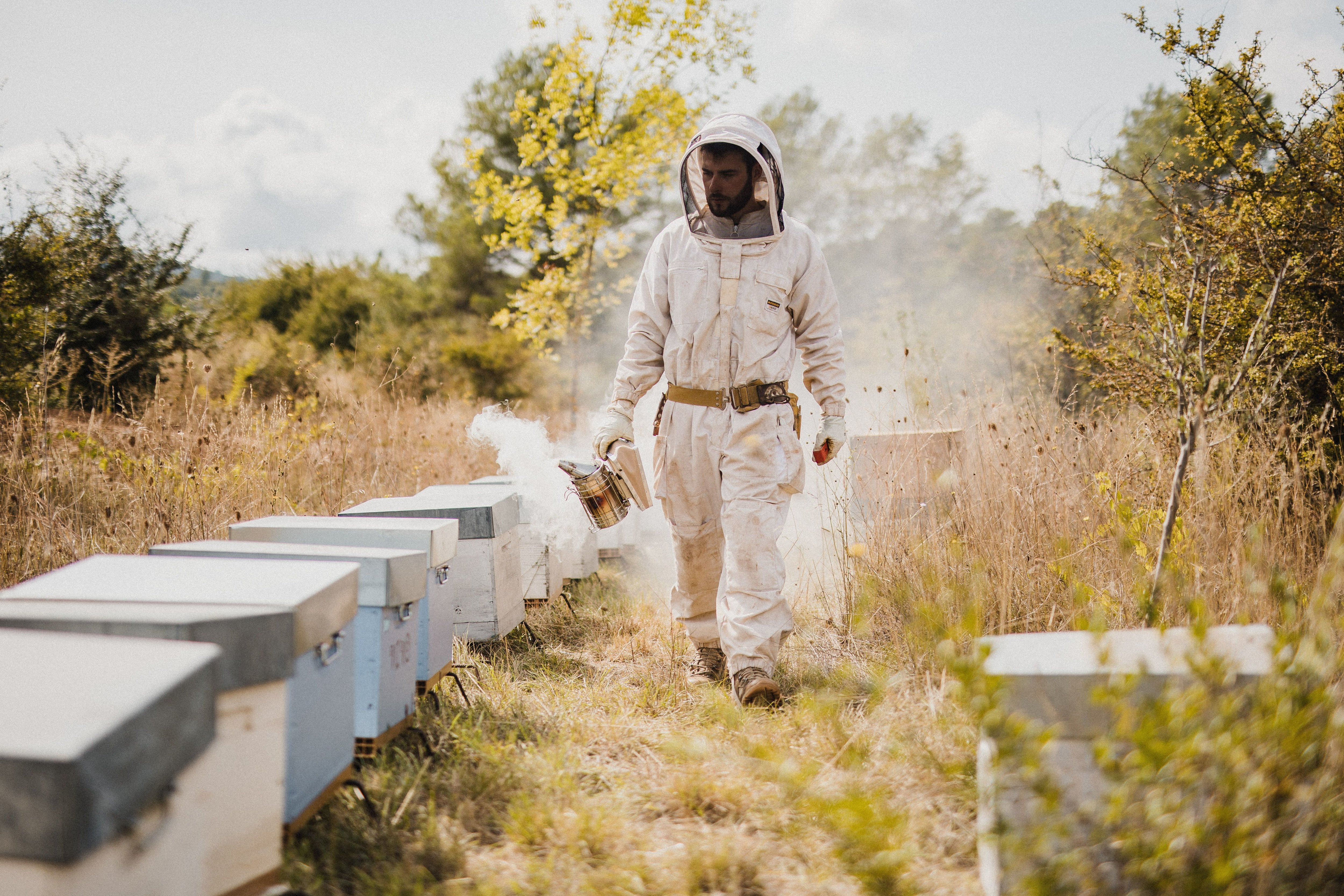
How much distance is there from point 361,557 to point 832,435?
1.88 metres

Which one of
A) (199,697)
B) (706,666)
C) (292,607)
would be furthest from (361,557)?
(706,666)

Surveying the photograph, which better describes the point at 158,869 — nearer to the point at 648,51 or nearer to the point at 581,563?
the point at 581,563

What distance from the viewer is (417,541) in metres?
2.40

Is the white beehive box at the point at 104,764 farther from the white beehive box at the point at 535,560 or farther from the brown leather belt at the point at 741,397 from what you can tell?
the white beehive box at the point at 535,560

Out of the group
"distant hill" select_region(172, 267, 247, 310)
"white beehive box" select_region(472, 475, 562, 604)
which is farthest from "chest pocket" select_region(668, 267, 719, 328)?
"distant hill" select_region(172, 267, 247, 310)

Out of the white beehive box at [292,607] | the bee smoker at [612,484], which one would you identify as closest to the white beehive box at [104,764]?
the white beehive box at [292,607]

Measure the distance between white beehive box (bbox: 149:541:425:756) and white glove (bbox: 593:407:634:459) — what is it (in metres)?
1.18

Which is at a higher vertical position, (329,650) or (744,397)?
(744,397)

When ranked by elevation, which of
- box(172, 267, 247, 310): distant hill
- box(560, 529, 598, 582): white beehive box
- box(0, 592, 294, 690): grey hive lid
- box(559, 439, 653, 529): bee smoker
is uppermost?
box(172, 267, 247, 310): distant hill

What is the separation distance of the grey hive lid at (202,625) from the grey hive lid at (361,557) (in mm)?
471

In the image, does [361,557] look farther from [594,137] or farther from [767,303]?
[594,137]

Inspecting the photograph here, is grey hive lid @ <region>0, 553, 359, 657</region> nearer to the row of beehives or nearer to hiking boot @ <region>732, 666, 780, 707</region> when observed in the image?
the row of beehives

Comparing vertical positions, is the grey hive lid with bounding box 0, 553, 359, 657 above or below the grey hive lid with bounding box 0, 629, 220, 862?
above

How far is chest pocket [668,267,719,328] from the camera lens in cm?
315
